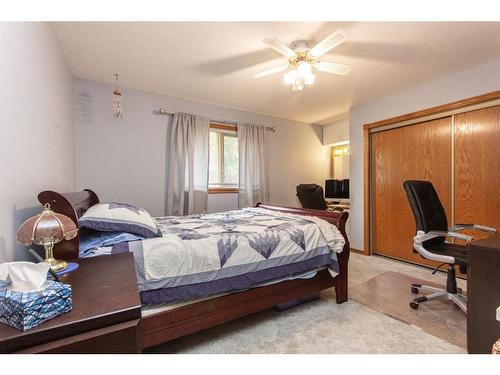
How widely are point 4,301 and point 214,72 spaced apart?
99.5 inches

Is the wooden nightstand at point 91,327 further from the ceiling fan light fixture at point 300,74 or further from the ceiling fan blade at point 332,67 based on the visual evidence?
the ceiling fan blade at point 332,67

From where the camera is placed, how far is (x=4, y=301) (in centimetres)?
62

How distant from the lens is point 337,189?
14.5ft

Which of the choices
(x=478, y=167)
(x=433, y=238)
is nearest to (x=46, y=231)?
(x=433, y=238)

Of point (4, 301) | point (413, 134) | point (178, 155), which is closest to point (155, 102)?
point (178, 155)

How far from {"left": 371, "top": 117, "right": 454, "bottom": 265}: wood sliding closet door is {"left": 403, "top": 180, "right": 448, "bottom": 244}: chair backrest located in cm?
81

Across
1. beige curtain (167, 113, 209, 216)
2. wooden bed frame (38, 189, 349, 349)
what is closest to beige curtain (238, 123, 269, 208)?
beige curtain (167, 113, 209, 216)

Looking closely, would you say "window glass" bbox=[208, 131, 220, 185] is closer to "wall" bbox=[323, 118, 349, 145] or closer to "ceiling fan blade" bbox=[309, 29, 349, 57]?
"ceiling fan blade" bbox=[309, 29, 349, 57]

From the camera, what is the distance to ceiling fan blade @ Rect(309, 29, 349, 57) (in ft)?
5.41

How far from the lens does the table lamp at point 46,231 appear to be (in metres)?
0.94

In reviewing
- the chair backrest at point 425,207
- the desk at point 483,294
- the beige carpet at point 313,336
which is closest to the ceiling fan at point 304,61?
the chair backrest at point 425,207

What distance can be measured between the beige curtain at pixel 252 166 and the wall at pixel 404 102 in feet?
4.53

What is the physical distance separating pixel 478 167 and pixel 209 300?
3.02 m

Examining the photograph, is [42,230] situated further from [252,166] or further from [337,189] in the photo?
[337,189]
